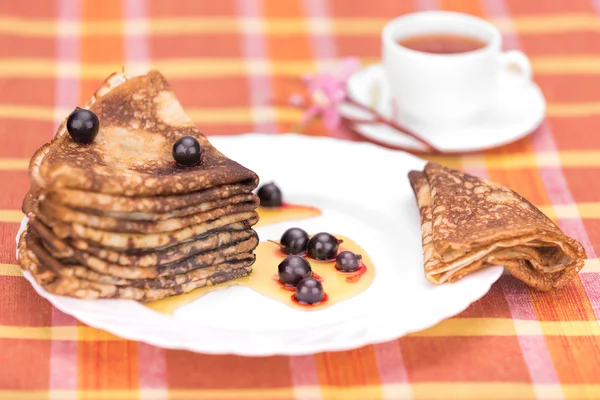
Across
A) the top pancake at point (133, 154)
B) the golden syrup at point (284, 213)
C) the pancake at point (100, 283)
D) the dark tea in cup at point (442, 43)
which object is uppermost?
the top pancake at point (133, 154)

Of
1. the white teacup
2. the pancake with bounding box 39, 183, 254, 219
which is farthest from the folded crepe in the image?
the white teacup

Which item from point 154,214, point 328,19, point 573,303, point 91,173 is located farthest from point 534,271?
point 328,19

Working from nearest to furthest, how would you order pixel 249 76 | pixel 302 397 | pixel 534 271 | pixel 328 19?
pixel 302 397 → pixel 534 271 → pixel 249 76 → pixel 328 19

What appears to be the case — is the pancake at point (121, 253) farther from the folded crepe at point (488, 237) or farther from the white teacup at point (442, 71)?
the white teacup at point (442, 71)

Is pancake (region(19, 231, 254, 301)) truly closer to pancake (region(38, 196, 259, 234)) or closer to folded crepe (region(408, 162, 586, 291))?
pancake (region(38, 196, 259, 234))

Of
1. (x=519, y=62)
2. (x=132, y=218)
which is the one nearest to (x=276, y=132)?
(x=519, y=62)

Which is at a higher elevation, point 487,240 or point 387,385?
point 487,240

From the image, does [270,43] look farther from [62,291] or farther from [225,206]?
[62,291]

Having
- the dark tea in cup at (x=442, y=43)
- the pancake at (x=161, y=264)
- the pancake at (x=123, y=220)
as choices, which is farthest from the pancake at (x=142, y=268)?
the dark tea in cup at (x=442, y=43)
